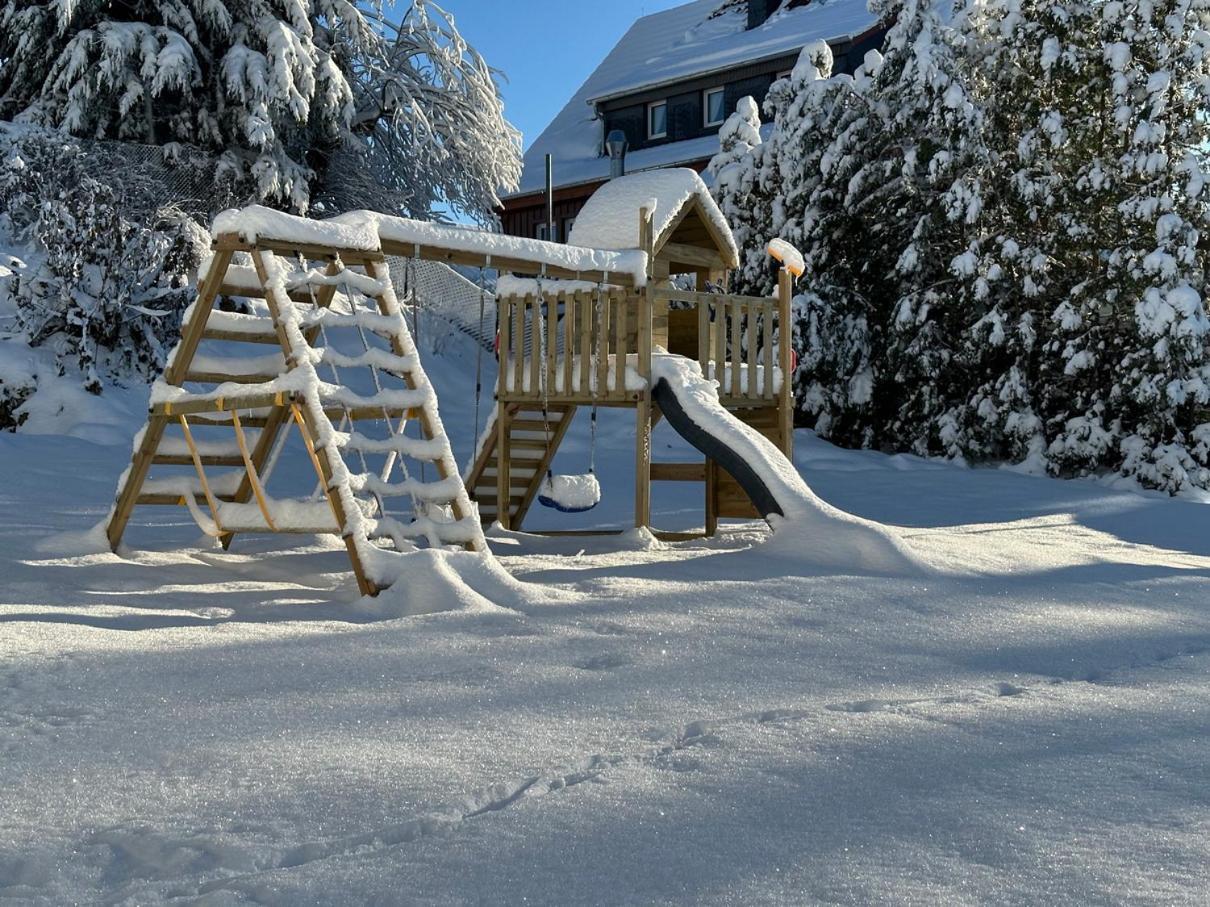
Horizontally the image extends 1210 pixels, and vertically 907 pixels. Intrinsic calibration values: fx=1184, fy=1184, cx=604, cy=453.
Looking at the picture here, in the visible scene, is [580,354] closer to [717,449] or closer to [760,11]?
[717,449]

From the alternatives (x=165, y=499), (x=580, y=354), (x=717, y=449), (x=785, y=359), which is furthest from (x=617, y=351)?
(x=165, y=499)

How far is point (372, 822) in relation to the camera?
2609mm

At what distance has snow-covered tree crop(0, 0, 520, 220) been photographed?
16.9 m

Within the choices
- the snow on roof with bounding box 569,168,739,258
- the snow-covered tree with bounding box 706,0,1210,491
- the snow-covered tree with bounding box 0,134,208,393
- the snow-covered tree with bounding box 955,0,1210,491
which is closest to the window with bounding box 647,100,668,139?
the snow-covered tree with bounding box 706,0,1210,491

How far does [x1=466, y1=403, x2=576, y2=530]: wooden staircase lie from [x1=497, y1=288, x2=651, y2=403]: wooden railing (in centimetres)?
41

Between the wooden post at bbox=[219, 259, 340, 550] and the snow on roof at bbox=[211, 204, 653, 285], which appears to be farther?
the wooden post at bbox=[219, 259, 340, 550]

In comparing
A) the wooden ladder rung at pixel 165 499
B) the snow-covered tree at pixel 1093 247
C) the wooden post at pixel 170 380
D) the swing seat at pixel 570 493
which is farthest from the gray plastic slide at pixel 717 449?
the snow-covered tree at pixel 1093 247

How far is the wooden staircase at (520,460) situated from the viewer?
921 centimetres

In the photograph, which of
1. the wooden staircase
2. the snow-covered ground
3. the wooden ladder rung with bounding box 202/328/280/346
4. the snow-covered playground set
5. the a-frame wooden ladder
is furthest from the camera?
the wooden staircase

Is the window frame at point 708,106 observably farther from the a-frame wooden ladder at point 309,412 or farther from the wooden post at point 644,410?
the a-frame wooden ladder at point 309,412

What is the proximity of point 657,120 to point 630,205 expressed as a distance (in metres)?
19.4

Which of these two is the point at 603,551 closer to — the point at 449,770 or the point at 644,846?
the point at 449,770

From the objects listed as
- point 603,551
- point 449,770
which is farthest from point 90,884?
point 603,551

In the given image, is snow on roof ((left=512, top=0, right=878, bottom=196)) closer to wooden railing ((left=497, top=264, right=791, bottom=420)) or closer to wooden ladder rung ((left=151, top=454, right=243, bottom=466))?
wooden railing ((left=497, top=264, right=791, bottom=420))
